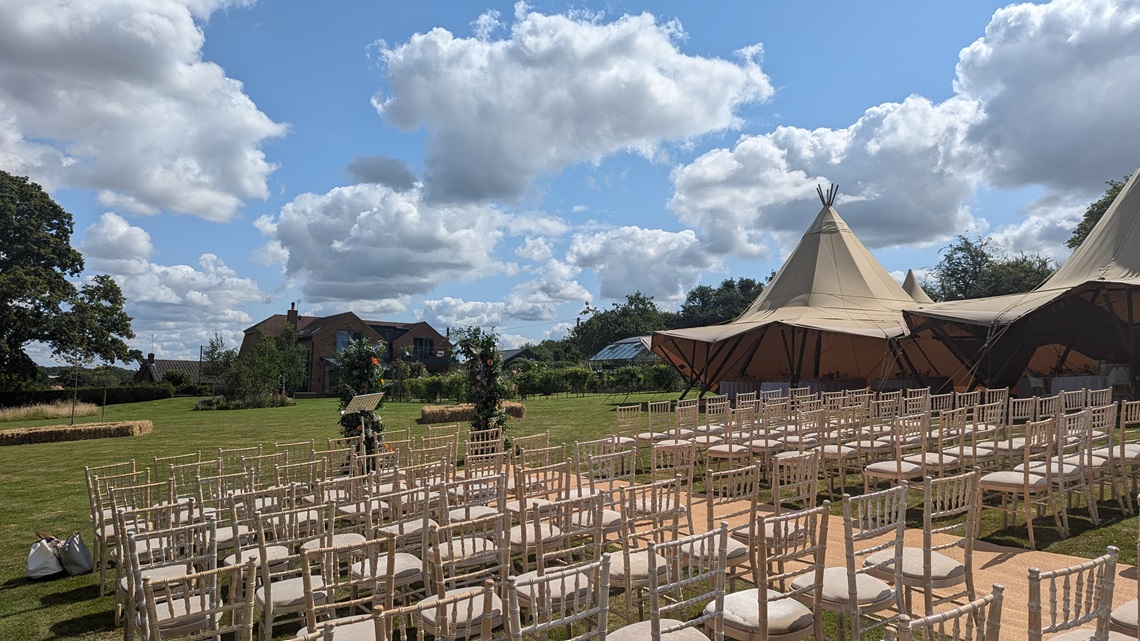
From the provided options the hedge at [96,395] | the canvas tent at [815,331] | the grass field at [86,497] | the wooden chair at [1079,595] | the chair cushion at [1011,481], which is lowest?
the grass field at [86,497]

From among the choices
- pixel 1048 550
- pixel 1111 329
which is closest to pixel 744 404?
pixel 1048 550

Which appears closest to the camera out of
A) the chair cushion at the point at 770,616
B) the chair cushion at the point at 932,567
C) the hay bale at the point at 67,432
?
the chair cushion at the point at 770,616

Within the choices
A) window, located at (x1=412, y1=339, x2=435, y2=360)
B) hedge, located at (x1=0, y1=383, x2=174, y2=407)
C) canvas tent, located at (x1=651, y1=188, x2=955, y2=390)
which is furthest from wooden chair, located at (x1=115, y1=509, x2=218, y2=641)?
window, located at (x1=412, y1=339, x2=435, y2=360)

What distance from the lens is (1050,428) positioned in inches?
212

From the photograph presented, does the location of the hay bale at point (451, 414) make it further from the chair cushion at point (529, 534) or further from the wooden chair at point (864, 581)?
the wooden chair at point (864, 581)

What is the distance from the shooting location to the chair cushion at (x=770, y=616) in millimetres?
3002

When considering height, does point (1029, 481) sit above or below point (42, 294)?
below

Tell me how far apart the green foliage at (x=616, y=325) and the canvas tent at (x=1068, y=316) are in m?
44.3

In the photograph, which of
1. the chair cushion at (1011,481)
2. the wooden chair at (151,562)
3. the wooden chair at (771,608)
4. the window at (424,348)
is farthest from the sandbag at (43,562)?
the window at (424,348)

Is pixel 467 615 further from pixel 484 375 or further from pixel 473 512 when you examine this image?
pixel 484 375

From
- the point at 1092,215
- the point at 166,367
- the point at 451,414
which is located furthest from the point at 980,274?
the point at 166,367

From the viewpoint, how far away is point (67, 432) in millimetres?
18016

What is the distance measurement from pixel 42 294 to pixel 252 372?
382 inches

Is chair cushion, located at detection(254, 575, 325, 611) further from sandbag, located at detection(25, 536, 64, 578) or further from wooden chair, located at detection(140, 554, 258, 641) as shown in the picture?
sandbag, located at detection(25, 536, 64, 578)
